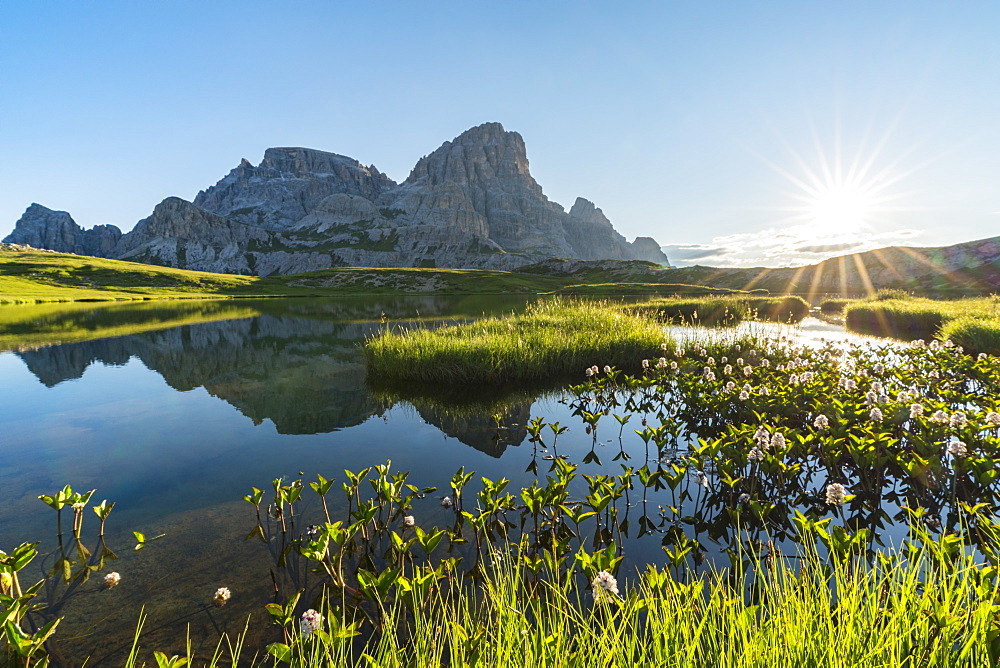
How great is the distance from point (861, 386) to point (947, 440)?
344 centimetres

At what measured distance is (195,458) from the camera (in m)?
9.16

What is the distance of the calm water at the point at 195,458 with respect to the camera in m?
4.72

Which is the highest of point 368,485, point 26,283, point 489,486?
point 26,283

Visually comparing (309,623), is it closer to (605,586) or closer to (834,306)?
(605,586)

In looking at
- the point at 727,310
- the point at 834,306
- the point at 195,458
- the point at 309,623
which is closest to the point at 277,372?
the point at 195,458

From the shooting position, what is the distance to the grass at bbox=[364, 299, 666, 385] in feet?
49.2

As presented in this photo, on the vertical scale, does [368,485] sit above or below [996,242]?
below

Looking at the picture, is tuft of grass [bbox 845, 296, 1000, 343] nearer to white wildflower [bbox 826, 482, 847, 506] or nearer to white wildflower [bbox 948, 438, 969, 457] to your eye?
white wildflower [bbox 948, 438, 969, 457]

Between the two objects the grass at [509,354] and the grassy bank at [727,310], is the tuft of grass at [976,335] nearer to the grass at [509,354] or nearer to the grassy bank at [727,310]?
the grass at [509,354]

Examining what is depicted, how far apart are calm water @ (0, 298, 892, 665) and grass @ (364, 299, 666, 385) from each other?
5.72 feet

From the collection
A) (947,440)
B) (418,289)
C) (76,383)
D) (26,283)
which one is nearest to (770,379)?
(947,440)

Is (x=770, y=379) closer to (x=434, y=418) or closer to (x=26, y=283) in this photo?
(x=434, y=418)

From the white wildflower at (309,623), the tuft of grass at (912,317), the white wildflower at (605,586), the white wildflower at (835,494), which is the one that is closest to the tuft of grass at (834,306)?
the tuft of grass at (912,317)

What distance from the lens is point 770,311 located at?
4028 centimetres
